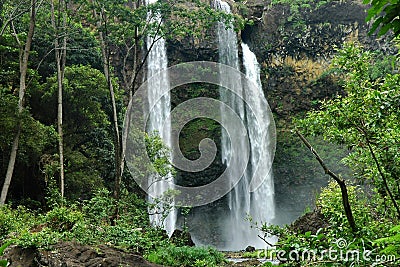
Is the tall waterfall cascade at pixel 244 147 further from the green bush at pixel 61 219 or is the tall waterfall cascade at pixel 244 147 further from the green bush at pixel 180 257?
the green bush at pixel 61 219

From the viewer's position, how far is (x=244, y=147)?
2255 cm

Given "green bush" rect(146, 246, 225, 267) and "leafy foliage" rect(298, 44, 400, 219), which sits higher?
"leafy foliage" rect(298, 44, 400, 219)

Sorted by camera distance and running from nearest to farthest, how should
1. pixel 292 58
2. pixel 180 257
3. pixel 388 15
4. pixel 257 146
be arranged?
pixel 388 15 < pixel 180 257 < pixel 257 146 < pixel 292 58

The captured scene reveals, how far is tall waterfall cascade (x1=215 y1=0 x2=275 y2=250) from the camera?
2189 cm

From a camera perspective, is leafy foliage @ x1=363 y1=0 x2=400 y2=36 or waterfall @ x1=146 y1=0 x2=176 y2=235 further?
waterfall @ x1=146 y1=0 x2=176 y2=235

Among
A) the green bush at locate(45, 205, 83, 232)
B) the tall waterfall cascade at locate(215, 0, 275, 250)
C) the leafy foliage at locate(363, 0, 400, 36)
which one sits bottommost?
the leafy foliage at locate(363, 0, 400, 36)

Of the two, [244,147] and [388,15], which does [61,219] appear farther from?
[244,147]

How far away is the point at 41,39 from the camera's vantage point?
14.4m

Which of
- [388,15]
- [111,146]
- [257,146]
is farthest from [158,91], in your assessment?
[388,15]

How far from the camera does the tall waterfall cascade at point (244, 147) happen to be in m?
21.9

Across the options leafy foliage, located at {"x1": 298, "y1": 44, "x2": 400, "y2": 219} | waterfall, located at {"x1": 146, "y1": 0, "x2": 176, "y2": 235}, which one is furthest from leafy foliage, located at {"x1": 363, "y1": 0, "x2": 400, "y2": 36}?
waterfall, located at {"x1": 146, "y1": 0, "x2": 176, "y2": 235}

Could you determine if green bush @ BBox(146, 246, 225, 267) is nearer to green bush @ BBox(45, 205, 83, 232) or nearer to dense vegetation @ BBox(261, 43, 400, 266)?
green bush @ BBox(45, 205, 83, 232)

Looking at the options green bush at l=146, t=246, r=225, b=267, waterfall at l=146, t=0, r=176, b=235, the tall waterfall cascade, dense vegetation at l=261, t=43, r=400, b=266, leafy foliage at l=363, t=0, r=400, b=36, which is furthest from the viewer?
the tall waterfall cascade

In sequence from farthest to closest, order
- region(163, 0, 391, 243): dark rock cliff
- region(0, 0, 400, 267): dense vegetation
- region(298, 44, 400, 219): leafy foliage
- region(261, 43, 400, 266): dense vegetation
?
region(163, 0, 391, 243): dark rock cliff → region(298, 44, 400, 219): leafy foliage → region(0, 0, 400, 267): dense vegetation → region(261, 43, 400, 266): dense vegetation
